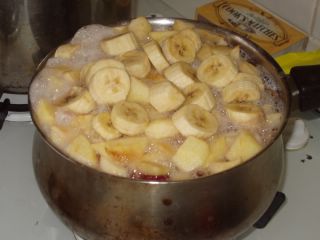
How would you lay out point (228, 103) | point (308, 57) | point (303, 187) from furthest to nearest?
point (308, 57) < point (303, 187) < point (228, 103)

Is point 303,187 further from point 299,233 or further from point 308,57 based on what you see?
point 308,57

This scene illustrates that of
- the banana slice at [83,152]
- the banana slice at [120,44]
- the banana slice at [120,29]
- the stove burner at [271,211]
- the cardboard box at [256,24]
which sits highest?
the banana slice at [120,44]

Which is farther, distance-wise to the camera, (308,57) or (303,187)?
(308,57)

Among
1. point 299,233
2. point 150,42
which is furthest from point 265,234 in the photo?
point 150,42

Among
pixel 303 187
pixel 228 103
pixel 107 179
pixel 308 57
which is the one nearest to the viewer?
pixel 107 179

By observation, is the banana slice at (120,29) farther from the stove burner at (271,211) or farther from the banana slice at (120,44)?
the stove burner at (271,211)

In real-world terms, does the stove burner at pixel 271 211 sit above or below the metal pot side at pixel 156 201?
below

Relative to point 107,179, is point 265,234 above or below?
below

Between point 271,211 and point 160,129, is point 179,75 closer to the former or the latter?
point 160,129

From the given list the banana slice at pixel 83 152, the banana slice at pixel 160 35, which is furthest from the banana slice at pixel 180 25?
the banana slice at pixel 83 152
